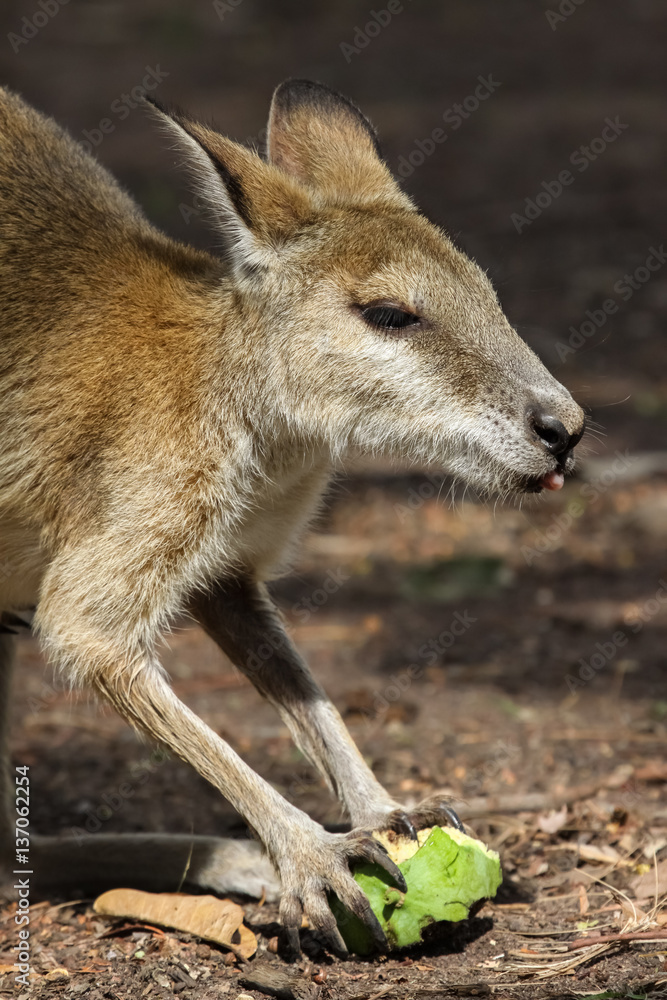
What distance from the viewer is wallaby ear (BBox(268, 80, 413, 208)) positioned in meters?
4.02

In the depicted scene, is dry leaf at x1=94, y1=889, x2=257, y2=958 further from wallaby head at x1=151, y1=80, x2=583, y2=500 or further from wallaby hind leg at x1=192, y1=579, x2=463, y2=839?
wallaby head at x1=151, y1=80, x2=583, y2=500

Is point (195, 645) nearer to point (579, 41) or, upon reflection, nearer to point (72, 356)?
point (72, 356)

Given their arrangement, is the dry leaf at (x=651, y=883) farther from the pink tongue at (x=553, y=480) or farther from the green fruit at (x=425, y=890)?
the pink tongue at (x=553, y=480)

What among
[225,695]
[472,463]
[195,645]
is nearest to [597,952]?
[472,463]

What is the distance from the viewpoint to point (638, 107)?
40.9 ft

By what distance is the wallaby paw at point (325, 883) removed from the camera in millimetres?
3316

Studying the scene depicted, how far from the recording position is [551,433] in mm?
3551
